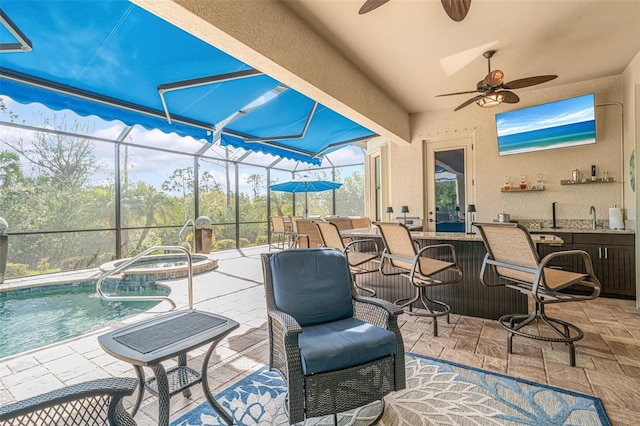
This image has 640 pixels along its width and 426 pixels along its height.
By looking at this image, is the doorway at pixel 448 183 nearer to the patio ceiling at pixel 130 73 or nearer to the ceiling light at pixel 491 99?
the ceiling light at pixel 491 99

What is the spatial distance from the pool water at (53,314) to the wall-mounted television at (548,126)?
5978 mm

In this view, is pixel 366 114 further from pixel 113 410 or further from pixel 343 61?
pixel 113 410

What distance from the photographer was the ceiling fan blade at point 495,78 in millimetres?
3398

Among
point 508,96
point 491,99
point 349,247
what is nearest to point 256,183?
point 349,247

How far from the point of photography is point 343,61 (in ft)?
11.9

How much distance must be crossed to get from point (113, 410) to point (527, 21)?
14.1ft

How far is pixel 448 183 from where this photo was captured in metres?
5.72

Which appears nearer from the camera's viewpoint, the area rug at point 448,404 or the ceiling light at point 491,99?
the area rug at point 448,404

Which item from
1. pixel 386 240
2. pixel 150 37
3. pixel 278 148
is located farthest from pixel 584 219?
pixel 150 37

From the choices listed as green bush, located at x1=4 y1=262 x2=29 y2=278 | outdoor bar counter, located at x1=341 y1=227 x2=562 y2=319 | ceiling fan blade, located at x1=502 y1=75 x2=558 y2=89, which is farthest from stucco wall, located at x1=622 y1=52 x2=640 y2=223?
green bush, located at x1=4 y1=262 x2=29 y2=278

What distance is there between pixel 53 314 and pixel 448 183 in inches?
252

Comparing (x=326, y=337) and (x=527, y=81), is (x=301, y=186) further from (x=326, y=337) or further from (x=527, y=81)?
(x=326, y=337)

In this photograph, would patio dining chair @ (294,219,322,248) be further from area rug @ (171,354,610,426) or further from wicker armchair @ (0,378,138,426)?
Result: wicker armchair @ (0,378,138,426)

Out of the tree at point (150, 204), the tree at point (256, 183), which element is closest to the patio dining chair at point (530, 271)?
the tree at point (150, 204)
